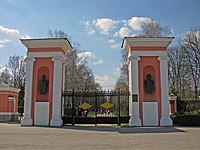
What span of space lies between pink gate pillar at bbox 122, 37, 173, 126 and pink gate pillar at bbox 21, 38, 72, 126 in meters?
5.46

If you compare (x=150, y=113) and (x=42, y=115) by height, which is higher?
(x=150, y=113)

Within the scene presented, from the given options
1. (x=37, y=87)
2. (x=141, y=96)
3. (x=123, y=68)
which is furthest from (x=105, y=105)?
(x=123, y=68)

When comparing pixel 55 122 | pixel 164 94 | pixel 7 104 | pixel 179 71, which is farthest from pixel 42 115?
pixel 179 71

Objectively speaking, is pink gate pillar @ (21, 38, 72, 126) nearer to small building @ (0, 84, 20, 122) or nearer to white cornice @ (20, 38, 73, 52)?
white cornice @ (20, 38, 73, 52)

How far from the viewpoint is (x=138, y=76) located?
63.7 feet

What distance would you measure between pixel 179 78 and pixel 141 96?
25.1 metres

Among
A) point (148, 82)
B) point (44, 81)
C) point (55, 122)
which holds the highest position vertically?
point (44, 81)

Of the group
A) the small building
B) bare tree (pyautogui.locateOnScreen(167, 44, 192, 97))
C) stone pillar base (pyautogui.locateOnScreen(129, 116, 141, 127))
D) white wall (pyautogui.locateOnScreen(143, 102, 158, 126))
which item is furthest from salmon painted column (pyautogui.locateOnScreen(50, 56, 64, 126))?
bare tree (pyautogui.locateOnScreen(167, 44, 192, 97))

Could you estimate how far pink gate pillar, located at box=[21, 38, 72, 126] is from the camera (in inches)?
757

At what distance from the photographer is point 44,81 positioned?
19828 millimetres

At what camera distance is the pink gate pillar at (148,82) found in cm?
1892

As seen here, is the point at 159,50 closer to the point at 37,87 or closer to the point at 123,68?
the point at 37,87

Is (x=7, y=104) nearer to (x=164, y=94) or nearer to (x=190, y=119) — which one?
(x=164, y=94)

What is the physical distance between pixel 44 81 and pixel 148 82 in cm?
803
